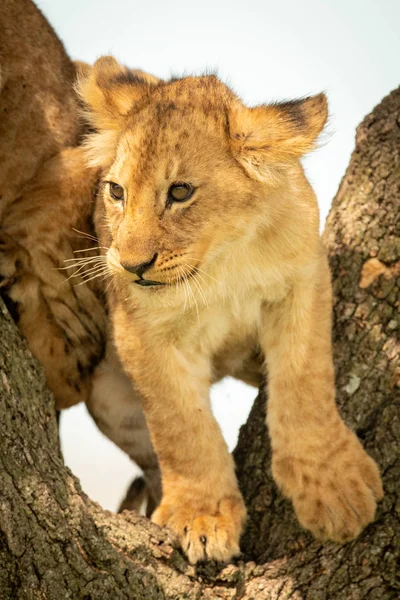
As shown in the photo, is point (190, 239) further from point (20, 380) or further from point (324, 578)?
point (324, 578)

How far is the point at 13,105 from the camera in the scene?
4.27 m

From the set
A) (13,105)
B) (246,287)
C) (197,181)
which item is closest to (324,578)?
(246,287)

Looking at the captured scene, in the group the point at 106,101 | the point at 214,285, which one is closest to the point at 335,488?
the point at 214,285

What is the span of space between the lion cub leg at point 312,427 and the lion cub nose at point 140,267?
2.57 ft

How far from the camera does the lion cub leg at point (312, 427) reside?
3734 millimetres

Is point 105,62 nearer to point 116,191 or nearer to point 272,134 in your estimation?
point 116,191

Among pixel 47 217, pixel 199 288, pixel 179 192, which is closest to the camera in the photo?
pixel 179 192

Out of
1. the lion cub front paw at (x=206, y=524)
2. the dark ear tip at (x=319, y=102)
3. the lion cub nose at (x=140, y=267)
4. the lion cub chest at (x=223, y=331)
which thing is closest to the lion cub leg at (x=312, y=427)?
the lion cub chest at (x=223, y=331)

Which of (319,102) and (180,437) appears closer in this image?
(319,102)

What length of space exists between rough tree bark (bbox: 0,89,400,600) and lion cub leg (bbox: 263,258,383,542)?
0.33 ft

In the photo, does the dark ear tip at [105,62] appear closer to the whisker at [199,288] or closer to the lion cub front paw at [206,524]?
the whisker at [199,288]

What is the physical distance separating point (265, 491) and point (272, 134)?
5.01ft

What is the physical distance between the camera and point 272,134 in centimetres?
361

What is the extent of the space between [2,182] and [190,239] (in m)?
1.15
